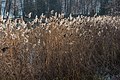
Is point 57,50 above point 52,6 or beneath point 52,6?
above

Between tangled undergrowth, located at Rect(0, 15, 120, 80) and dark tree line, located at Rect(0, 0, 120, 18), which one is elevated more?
tangled undergrowth, located at Rect(0, 15, 120, 80)

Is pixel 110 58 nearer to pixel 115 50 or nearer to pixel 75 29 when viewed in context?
pixel 115 50

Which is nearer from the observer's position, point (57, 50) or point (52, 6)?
point (57, 50)

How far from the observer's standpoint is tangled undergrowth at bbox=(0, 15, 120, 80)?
5.57 m

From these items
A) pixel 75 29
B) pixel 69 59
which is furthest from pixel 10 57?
pixel 75 29

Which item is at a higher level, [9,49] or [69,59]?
[9,49]

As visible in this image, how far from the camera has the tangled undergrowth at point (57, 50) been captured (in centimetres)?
557

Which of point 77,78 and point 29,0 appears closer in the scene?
point 77,78

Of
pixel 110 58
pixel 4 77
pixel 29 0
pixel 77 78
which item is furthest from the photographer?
pixel 29 0

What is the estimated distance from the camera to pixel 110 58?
8516 mm

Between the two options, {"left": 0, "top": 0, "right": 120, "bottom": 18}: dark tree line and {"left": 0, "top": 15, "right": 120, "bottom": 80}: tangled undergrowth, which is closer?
{"left": 0, "top": 15, "right": 120, "bottom": 80}: tangled undergrowth

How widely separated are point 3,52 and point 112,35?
168 inches

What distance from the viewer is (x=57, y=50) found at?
6660 millimetres

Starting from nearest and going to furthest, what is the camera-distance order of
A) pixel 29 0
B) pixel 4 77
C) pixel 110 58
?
1. pixel 4 77
2. pixel 110 58
3. pixel 29 0
